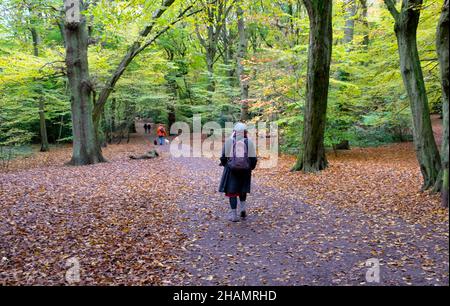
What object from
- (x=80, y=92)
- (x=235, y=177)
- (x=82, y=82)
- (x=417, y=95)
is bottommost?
(x=235, y=177)

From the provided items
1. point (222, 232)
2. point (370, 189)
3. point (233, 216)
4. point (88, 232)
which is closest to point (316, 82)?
point (370, 189)

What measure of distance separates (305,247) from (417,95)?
4771mm

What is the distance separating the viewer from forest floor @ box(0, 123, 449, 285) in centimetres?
429

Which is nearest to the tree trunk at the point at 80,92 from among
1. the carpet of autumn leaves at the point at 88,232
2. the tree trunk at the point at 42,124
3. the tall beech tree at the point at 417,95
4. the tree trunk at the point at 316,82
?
the carpet of autumn leaves at the point at 88,232

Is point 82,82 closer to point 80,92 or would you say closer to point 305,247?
point 80,92

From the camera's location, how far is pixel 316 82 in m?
10.3

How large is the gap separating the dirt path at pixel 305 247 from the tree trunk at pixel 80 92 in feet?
27.5

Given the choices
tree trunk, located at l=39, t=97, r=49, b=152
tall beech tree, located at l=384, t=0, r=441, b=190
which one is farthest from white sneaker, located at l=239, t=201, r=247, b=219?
tree trunk, located at l=39, t=97, r=49, b=152

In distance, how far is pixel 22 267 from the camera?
179 inches

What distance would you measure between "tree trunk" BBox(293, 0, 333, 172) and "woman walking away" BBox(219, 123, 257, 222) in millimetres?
4991

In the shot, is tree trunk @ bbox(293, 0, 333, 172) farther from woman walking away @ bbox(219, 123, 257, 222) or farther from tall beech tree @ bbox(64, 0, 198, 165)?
tall beech tree @ bbox(64, 0, 198, 165)

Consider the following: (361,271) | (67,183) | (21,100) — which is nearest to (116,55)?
(21,100)

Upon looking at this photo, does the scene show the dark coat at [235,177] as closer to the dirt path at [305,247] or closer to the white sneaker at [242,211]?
the white sneaker at [242,211]
